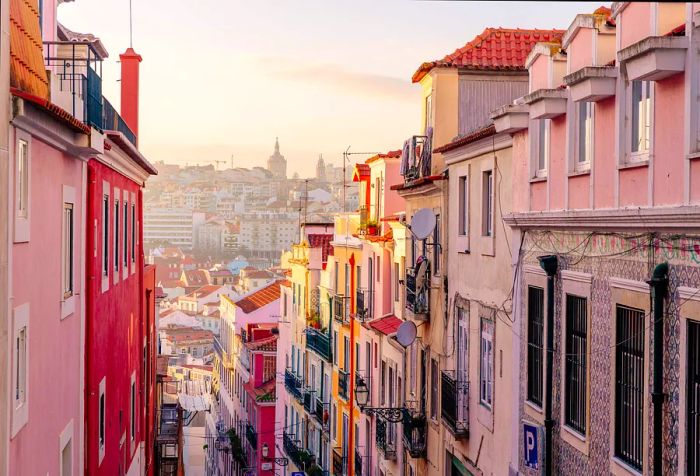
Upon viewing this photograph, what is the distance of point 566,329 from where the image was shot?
14250 millimetres

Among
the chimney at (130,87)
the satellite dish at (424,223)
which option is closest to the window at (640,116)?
the satellite dish at (424,223)

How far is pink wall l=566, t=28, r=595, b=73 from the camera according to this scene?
1383 centimetres

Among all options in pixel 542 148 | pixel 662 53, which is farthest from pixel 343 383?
pixel 662 53

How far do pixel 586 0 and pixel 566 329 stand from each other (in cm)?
945

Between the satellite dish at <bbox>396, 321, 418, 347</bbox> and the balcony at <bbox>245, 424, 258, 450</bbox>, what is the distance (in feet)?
111

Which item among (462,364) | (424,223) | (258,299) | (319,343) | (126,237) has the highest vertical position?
(424,223)

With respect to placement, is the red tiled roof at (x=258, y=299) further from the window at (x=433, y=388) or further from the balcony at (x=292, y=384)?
the window at (x=433, y=388)

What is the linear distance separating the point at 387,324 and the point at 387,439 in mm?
2837

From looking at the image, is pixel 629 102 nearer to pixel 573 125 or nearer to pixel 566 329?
pixel 573 125

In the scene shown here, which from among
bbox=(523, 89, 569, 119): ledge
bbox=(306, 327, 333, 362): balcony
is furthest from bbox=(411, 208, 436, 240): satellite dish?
bbox=(306, 327, 333, 362): balcony

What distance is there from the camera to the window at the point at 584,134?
13617 mm

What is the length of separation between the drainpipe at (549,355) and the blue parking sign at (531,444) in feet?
0.75

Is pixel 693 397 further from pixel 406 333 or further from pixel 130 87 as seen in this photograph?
pixel 130 87

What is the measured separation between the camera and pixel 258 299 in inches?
2813
